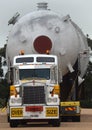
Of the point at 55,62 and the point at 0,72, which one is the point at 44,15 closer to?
the point at 55,62

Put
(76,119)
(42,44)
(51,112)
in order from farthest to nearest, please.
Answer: (76,119), (42,44), (51,112)

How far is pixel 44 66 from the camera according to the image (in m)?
25.6

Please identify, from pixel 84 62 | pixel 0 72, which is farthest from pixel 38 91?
pixel 0 72

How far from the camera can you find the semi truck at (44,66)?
24875 mm

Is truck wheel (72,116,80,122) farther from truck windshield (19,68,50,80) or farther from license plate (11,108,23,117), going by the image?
license plate (11,108,23,117)

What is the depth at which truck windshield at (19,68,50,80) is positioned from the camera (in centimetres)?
2552

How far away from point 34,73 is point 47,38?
2317 millimetres

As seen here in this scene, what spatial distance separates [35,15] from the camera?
2811 centimetres

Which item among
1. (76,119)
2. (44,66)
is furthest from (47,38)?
(76,119)

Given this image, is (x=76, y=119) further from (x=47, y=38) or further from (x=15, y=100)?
(x=15, y=100)

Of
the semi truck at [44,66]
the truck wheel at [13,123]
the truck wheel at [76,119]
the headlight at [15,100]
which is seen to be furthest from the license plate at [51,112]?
the truck wheel at [76,119]

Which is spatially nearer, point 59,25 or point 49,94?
point 49,94

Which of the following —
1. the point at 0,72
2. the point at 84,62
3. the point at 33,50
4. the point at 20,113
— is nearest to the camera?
the point at 20,113

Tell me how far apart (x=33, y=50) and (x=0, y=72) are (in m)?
50.3
